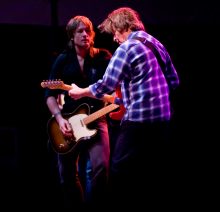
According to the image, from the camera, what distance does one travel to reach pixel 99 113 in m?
3.53

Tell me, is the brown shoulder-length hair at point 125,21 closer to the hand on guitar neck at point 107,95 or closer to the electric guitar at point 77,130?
the hand on guitar neck at point 107,95

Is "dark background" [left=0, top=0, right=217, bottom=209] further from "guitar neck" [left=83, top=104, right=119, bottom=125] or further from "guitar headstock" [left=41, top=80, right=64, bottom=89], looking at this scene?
"guitar neck" [left=83, top=104, right=119, bottom=125]

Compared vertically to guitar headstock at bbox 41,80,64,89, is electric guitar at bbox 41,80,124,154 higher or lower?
lower

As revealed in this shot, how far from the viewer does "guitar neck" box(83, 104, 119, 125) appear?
11.3ft

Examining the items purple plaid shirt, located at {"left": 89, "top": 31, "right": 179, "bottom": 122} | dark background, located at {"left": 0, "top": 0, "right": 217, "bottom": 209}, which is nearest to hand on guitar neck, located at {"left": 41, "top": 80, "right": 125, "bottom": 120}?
purple plaid shirt, located at {"left": 89, "top": 31, "right": 179, "bottom": 122}

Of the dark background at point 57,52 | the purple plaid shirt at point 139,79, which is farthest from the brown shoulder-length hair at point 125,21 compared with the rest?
the dark background at point 57,52

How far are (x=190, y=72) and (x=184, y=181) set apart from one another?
3.83 ft

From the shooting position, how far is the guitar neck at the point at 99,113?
11.3 ft

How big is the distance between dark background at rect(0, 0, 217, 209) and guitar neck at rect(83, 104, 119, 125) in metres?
1.26

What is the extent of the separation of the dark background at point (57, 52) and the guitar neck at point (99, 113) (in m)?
1.26

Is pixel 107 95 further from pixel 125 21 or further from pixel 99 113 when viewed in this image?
pixel 125 21

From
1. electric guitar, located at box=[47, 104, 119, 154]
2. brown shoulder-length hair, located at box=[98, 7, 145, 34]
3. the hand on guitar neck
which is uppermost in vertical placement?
brown shoulder-length hair, located at box=[98, 7, 145, 34]

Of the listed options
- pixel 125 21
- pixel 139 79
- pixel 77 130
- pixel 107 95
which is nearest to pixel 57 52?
pixel 77 130

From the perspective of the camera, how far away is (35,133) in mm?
4871
